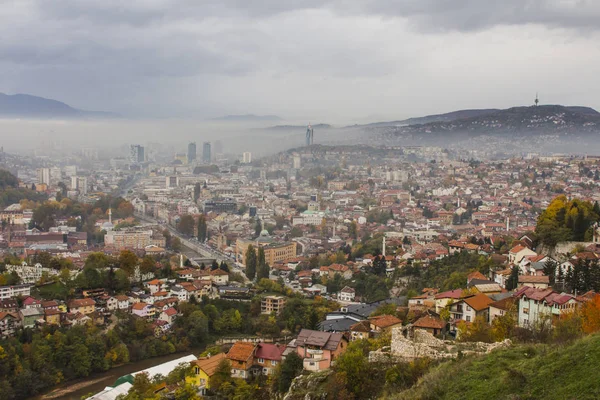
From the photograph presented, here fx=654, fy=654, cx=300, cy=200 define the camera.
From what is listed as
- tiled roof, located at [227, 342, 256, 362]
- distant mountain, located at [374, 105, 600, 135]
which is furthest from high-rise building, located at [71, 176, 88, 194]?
distant mountain, located at [374, 105, 600, 135]

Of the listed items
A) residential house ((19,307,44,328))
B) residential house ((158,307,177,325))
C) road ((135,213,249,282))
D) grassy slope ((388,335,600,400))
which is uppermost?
grassy slope ((388,335,600,400))

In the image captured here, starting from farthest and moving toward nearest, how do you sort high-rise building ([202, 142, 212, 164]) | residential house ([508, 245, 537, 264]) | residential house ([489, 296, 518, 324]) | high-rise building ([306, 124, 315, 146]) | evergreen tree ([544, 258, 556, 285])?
high-rise building ([306, 124, 315, 146])
high-rise building ([202, 142, 212, 164])
residential house ([508, 245, 537, 264])
evergreen tree ([544, 258, 556, 285])
residential house ([489, 296, 518, 324])

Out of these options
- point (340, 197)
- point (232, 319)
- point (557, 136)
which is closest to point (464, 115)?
point (557, 136)

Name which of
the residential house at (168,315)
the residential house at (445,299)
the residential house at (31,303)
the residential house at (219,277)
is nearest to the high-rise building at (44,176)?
the residential house at (219,277)

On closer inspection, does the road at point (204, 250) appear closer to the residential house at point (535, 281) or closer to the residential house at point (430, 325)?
the residential house at point (535, 281)

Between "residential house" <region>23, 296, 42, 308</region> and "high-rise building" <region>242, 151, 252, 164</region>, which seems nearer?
"residential house" <region>23, 296, 42, 308</region>

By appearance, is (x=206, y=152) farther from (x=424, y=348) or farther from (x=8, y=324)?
(x=424, y=348)

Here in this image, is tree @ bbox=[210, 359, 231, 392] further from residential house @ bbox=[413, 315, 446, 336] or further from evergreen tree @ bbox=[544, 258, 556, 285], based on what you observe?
evergreen tree @ bbox=[544, 258, 556, 285]

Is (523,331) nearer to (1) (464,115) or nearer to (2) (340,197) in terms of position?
(2) (340,197)
